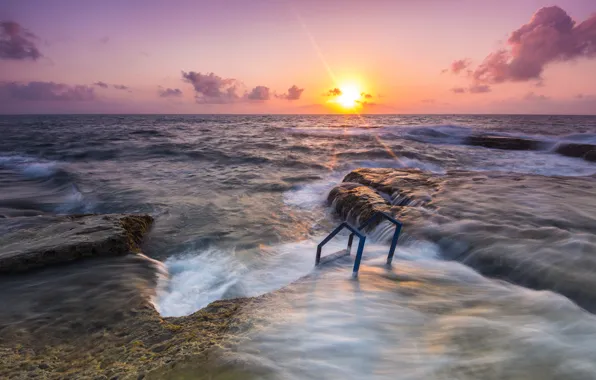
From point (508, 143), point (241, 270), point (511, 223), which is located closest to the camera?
point (241, 270)

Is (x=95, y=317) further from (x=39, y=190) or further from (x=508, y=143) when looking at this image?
(x=508, y=143)

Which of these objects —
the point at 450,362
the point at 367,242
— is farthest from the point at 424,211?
the point at 450,362

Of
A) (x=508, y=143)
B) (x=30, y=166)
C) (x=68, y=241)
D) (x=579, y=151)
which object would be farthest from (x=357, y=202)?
(x=508, y=143)

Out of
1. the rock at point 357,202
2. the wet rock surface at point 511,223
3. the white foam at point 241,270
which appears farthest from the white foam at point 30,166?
the wet rock surface at point 511,223

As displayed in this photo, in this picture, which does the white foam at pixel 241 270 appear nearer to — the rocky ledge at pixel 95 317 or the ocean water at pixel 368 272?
the ocean water at pixel 368 272

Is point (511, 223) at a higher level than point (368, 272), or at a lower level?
higher

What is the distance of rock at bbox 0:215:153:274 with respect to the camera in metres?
4.68

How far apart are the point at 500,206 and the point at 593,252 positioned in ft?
7.99

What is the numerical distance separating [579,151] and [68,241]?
79.1ft

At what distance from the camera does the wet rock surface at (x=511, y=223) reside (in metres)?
4.08

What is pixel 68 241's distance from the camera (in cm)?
514

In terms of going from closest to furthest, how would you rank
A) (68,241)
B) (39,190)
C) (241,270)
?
(68,241)
(241,270)
(39,190)

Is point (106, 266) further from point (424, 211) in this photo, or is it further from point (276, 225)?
point (424, 211)

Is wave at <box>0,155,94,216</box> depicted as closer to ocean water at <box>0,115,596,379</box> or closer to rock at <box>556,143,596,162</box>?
ocean water at <box>0,115,596,379</box>
